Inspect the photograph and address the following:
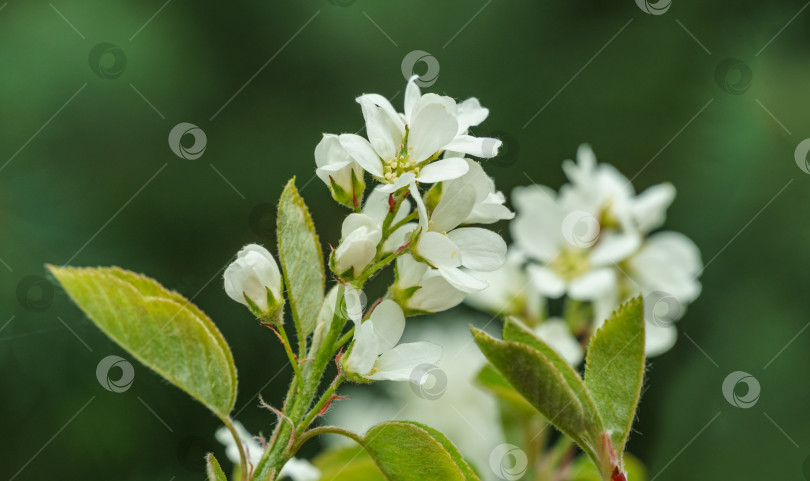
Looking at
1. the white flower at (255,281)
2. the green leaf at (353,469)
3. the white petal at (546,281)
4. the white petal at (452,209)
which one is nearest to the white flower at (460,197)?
the white petal at (452,209)

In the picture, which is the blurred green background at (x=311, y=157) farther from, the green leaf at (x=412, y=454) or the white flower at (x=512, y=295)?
the green leaf at (x=412, y=454)

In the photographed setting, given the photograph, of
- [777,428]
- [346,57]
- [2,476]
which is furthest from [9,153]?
[777,428]

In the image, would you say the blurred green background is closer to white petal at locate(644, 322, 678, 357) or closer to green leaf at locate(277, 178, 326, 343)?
white petal at locate(644, 322, 678, 357)

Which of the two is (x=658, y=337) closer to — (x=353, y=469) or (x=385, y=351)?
(x=353, y=469)

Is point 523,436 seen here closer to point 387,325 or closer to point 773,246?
point 387,325

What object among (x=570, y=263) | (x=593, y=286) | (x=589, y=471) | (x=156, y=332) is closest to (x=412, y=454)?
(x=156, y=332)
